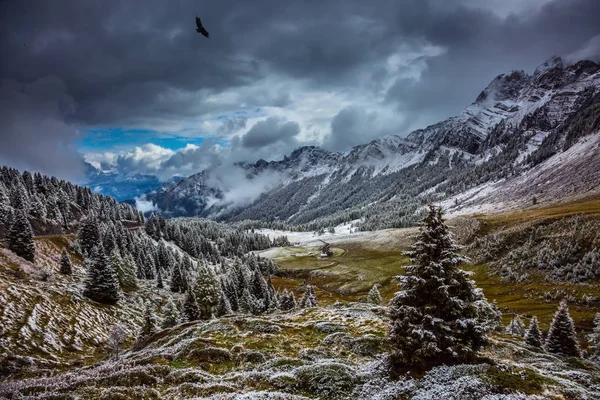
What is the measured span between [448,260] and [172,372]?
22.9 metres

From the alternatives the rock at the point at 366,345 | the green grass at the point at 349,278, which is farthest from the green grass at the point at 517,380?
the green grass at the point at 349,278

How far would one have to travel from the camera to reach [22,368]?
36938 mm

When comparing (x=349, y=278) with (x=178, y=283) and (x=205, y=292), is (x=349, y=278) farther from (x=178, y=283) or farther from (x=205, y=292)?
(x=205, y=292)

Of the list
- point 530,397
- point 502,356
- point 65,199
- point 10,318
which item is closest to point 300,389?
A: point 530,397

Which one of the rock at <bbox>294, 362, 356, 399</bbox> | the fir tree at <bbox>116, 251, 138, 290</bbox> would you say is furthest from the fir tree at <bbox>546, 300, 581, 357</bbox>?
the fir tree at <bbox>116, 251, 138, 290</bbox>

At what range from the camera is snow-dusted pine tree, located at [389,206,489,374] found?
2258 cm

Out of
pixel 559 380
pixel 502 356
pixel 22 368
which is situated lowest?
pixel 502 356

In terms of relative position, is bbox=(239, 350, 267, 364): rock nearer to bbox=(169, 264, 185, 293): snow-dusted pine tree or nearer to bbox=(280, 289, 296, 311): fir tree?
bbox=(280, 289, 296, 311): fir tree

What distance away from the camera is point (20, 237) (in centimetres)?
7694

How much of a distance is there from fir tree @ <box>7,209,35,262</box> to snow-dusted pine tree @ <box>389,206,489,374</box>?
8955cm

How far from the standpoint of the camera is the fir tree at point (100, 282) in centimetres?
7169

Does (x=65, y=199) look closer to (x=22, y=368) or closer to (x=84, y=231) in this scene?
(x=84, y=231)

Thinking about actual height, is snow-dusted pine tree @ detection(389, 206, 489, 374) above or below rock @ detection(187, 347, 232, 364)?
above

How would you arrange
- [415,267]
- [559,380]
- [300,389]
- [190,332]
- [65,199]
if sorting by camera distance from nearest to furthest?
[559,380]
[300,389]
[415,267]
[190,332]
[65,199]
